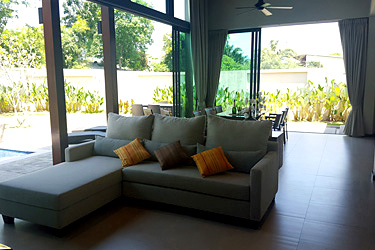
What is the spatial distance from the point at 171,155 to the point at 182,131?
1.42 feet

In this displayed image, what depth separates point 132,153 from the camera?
11.8ft

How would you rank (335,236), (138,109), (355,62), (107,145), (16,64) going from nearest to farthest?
(335,236)
(107,145)
(16,64)
(138,109)
(355,62)

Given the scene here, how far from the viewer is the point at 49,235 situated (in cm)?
276

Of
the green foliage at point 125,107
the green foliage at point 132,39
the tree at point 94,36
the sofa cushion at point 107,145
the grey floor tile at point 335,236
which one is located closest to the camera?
the grey floor tile at point 335,236

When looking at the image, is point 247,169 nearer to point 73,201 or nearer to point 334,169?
point 73,201

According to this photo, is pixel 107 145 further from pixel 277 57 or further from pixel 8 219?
pixel 277 57

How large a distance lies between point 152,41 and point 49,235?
Answer: 9.75 metres

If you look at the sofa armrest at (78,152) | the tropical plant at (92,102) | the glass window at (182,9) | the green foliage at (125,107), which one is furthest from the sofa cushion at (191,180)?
the green foliage at (125,107)

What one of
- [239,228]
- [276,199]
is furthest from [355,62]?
[239,228]

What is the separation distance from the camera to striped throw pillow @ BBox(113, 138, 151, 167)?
11.7 feet

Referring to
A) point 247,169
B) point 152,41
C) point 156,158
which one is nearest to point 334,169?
point 247,169

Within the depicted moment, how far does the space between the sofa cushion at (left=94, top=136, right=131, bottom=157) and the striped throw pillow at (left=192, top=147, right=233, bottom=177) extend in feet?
3.63

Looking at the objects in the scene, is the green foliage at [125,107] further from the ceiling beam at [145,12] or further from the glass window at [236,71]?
the ceiling beam at [145,12]

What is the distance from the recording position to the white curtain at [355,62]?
707 centimetres
